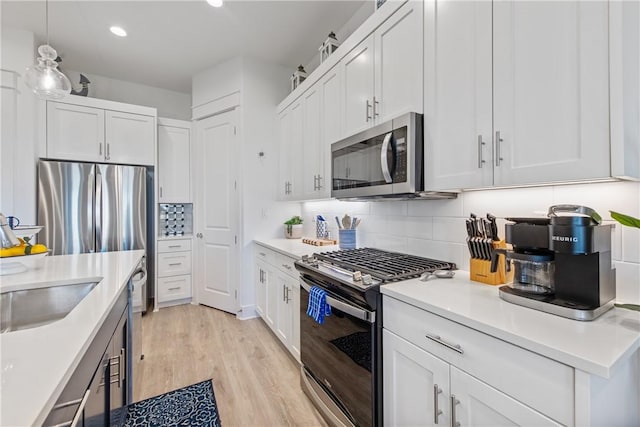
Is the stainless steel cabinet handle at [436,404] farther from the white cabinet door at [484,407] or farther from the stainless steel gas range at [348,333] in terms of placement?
the stainless steel gas range at [348,333]

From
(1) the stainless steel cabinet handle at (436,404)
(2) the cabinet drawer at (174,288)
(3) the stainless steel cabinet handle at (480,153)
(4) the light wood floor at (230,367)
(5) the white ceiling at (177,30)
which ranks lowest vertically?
(4) the light wood floor at (230,367)

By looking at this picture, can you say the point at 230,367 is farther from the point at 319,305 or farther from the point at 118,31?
the point at 118,31

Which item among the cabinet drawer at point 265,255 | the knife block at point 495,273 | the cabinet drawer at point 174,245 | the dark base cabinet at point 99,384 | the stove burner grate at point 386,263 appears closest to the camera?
the dark base cabinet at point 99,384

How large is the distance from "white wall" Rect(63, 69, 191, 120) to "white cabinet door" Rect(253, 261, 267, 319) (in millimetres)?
2897

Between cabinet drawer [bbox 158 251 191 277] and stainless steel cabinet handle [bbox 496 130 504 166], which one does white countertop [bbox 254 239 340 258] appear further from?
stainless steel cabinet handle [bbox 496 130 504 166]

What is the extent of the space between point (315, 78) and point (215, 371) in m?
2.60

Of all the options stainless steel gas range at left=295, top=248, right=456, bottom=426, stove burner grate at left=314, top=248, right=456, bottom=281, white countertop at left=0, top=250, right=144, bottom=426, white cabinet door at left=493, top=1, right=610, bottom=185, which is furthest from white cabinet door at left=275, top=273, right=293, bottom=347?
white cabinet door at left=493, top=1, right=610, bottom=185

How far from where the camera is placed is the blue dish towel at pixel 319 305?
5.26 feet

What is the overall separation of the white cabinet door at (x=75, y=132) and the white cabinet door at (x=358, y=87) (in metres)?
3.01

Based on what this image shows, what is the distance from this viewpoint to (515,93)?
3.68ft

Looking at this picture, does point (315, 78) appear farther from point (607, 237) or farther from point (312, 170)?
point (607, 237)

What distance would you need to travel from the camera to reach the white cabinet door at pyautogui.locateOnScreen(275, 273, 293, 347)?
92.7 inches

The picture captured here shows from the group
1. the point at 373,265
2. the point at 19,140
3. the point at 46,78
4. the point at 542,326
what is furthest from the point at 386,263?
the point at 19,140

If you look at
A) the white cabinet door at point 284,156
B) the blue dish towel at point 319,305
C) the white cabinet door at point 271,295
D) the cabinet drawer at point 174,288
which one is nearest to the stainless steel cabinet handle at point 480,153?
the blue dish towel at point 319,305
